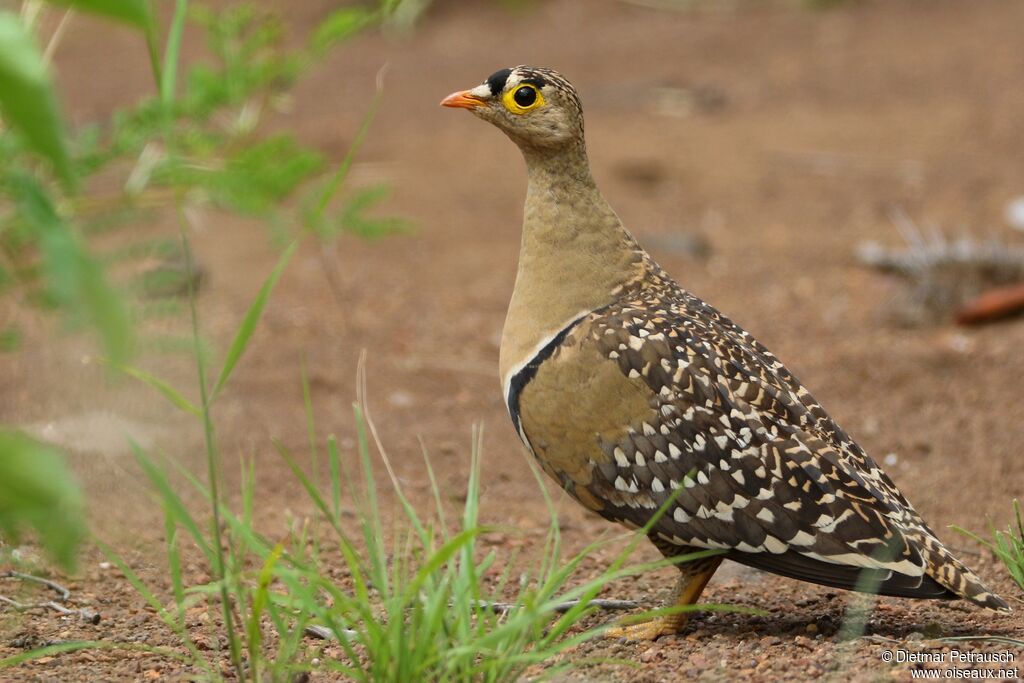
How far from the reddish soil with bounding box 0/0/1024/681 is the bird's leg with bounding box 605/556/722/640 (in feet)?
0.19

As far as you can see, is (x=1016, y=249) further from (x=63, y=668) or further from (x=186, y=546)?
(x=63, y=668)

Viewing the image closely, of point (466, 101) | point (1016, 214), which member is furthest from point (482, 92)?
point (1016, 214)

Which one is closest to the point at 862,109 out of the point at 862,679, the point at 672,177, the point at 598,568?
the point at 672,177

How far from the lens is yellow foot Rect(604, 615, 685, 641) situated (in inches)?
135

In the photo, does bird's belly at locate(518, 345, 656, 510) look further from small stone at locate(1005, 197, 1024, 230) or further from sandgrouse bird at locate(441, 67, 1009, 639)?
small stone at locate(1005, 197, 1024, 230)

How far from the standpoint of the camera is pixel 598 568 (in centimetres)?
418

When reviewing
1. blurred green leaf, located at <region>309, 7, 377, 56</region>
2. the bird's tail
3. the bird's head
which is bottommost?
the bird's tail

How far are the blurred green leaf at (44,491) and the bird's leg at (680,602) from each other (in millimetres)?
2265

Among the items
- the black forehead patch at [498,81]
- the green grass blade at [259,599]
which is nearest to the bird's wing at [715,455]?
the black forehead patch at [498,81]

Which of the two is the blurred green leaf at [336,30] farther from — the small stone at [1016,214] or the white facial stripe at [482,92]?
the small stone at [1016,214]

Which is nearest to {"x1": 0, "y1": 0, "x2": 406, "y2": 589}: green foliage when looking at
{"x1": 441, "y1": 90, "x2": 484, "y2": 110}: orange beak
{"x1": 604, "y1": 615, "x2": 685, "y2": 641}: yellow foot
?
{"x1": 441, "y1": 90, "x2": 484, "y2": 110}: orange beak

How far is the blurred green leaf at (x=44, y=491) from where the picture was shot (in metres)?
1.30

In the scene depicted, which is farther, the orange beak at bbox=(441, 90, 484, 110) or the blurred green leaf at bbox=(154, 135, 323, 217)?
the blurred green leaf at bbox=(154, 135, 323, 217)

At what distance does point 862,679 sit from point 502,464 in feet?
8.12
